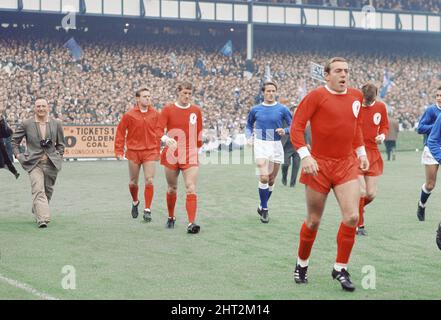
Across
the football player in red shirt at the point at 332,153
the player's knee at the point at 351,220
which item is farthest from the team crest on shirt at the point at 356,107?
the player's knee at the point at 351,220

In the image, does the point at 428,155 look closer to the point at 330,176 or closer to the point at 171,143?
the point at 171,143

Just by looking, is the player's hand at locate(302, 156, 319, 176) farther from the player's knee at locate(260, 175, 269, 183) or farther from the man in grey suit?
the man in grey suit

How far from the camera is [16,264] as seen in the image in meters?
9.55

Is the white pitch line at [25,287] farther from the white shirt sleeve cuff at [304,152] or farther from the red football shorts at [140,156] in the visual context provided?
the red football shorts at [140,156]

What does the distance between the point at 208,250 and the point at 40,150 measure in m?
3.90

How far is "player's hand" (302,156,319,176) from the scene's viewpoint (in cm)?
803

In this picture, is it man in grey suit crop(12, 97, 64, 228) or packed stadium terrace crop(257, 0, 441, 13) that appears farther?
packed stadium terrace crop(257, 0, 441, 13)

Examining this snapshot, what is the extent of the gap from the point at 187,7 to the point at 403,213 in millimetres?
38344

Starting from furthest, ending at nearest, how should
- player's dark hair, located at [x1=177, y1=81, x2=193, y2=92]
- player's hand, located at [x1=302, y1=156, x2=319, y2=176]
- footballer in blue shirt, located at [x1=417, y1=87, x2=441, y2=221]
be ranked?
footballer in blue shirt, located at [x1=417, y1=87, x2=441, y2=221] → player's dark hair, located at [x1=177, y1=81, x2=193, y2=92] → player's hand, located at [x1=302, y1=156, x2=319, y2=176]

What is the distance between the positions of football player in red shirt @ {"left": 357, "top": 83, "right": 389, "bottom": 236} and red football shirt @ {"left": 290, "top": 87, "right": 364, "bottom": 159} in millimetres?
3528

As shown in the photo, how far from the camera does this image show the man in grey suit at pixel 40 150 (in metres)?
13.2

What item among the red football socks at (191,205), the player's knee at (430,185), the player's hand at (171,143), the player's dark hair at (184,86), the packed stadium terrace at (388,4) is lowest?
the red football socks at (191,205)

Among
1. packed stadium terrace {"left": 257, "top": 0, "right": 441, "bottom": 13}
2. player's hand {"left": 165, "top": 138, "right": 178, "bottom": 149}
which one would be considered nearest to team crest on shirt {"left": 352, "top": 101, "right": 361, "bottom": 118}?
player's hand {"left": 165, "top": 138, "right": 178, "bottom": 149}

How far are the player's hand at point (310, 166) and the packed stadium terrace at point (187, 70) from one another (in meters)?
28.3
